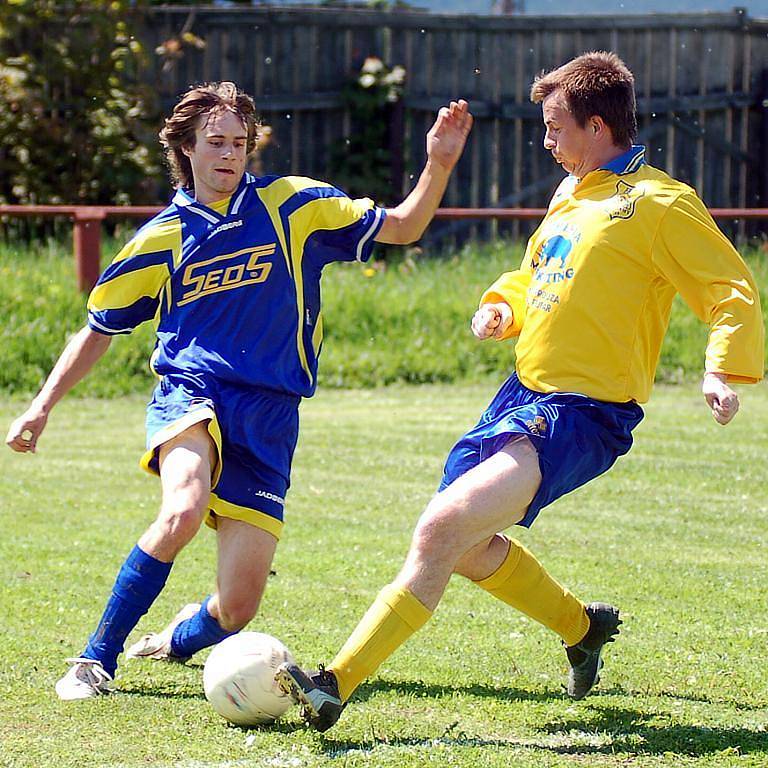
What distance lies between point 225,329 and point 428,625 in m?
1.47

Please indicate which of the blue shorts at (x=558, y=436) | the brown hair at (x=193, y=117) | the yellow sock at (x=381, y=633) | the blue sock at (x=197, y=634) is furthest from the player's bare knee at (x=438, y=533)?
the brown hair at (x=193, y=117)

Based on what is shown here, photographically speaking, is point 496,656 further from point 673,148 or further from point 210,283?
point 673,148

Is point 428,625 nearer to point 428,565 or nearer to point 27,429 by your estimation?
point 428,565

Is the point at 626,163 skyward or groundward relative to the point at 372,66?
groundward

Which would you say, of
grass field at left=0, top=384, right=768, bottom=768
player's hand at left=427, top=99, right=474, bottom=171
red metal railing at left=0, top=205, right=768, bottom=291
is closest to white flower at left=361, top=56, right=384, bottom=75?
red metal railing at left=0, top=205, right=768, bottom=291

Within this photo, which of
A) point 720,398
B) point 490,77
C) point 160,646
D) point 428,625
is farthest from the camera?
point 490,77

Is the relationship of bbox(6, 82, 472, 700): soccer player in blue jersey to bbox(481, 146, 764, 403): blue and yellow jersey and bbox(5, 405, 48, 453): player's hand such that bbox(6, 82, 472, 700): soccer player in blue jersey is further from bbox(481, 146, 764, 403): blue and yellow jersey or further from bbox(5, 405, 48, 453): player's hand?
bbox(481, 146, 764, 403): blue and yellow jersey

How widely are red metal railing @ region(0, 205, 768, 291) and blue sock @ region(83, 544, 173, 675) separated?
6.99 metres

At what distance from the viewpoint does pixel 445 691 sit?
440 centimetres

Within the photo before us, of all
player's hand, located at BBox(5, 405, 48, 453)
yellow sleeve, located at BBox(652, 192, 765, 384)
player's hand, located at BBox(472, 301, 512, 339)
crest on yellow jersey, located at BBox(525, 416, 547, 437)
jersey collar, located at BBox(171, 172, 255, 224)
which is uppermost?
jersey collar, located at BBox(171, 172, 255, 224)

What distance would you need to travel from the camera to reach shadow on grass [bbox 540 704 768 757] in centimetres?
379

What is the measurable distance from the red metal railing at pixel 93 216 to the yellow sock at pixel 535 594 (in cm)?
676

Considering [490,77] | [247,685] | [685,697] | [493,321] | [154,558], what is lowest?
[685,697]

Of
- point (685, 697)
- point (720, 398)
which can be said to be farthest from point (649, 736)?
point (720, 398)
